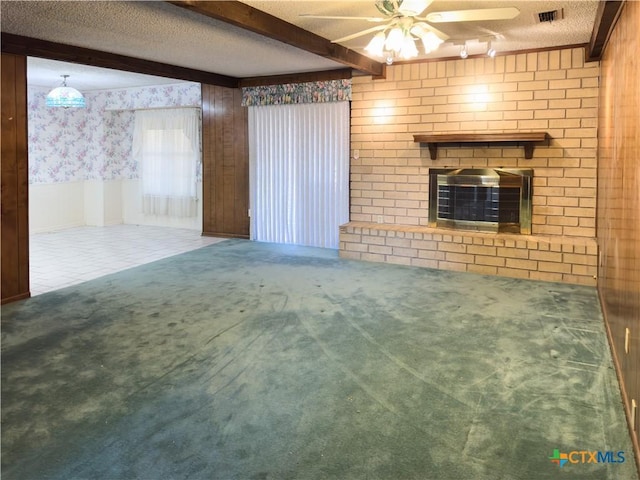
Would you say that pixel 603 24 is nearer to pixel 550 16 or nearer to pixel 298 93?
pixel 550 16

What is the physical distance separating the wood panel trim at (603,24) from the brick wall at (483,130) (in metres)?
0.56

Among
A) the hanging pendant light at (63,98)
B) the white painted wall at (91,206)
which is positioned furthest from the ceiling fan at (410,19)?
the white painted wall at (91,206)

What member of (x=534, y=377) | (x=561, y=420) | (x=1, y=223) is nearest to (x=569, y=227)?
(x=534, y=377)

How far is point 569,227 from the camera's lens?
18.0 feet

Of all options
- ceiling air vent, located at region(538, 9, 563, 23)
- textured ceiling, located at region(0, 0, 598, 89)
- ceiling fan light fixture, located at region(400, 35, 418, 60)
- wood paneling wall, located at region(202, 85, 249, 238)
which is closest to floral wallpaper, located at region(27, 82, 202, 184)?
wood paneling wall, located at region(202, 85, 249, 238)

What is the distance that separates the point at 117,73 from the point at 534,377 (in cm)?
668

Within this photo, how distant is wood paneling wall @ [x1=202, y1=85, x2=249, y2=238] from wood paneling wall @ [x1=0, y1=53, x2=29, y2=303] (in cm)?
342

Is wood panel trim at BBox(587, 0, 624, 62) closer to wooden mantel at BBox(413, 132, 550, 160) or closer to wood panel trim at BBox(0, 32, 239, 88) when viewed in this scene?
wooden mantel at BBox(413, 132, 550, 160)

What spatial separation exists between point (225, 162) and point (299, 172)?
54.3 inches

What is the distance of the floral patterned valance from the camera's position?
22.1 feet

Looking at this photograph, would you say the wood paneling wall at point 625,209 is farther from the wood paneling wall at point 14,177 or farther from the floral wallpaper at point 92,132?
the floral wallpaper at point 92,132

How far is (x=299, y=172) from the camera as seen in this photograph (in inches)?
287

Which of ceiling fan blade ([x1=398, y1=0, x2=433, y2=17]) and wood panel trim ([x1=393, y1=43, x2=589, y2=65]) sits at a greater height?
wood panel trim ([x1=393, y1=43, x2=589, y2=65])

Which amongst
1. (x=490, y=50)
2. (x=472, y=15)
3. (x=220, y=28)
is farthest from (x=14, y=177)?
(x=490, y=50)
